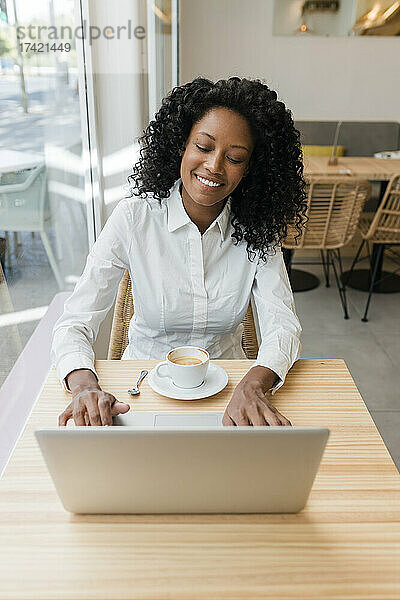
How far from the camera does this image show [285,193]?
1.45 meters

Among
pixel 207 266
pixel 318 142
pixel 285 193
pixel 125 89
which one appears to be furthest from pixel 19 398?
pixel 318 142

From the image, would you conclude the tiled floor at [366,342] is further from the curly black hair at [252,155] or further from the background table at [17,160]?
the background table at [17,160]

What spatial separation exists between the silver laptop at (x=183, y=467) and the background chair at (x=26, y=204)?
2.34ft

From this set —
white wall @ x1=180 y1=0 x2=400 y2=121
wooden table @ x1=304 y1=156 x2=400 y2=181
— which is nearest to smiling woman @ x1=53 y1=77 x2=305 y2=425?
wooden table @ x1=304 y1=156 x2=400 y2=181

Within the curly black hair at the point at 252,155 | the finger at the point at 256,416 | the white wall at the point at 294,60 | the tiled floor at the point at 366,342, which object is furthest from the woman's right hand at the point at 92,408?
the white wall at the point at 294,60

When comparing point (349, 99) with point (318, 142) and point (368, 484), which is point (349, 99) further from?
point (368, 484)

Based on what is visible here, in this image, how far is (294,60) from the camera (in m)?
4.89

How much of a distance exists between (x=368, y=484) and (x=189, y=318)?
685 mm

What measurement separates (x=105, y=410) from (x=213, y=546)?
31 cm

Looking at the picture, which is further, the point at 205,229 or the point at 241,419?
the point at 205,229

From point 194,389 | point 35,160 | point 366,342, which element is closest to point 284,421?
point 194,389

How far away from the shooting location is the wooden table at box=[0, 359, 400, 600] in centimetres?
69

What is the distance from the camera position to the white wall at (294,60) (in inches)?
188

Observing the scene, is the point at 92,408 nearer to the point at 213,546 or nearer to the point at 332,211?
the point at 213,546
